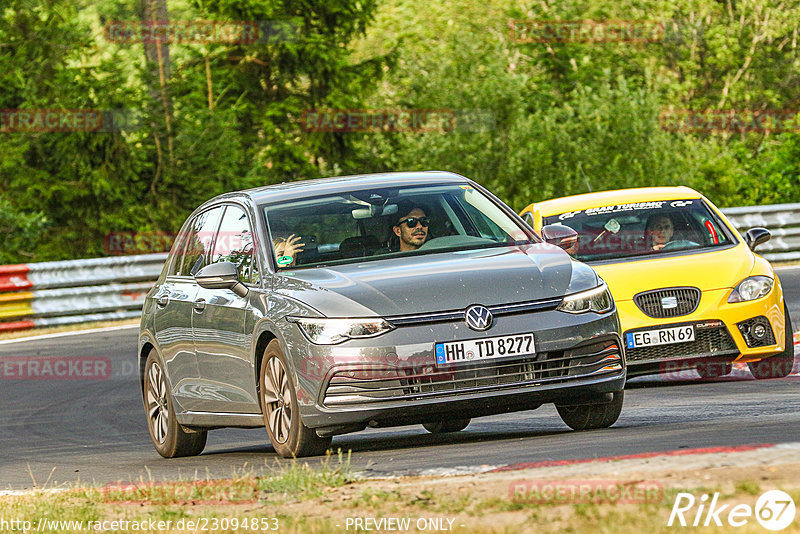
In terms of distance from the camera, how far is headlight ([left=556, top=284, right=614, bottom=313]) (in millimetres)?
7996

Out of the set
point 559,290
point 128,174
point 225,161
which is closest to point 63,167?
point 128,174

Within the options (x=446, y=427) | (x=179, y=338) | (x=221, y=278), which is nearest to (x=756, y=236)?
(x=446, y=427)

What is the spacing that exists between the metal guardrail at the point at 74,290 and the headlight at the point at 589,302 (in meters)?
14.0

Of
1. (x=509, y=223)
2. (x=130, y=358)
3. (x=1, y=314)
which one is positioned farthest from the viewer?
(x=1, y=314)

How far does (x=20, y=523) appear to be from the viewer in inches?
263

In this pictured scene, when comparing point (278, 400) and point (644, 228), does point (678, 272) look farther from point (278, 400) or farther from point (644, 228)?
point (278, 400)

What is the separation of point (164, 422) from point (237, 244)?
1669 millimetres

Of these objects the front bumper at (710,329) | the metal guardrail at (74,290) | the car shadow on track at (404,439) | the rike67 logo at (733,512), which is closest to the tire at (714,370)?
the front bumper at (710,329)

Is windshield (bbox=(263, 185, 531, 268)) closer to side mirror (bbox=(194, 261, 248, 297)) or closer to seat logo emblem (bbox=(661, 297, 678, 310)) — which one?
side mirror (bbox=(194, 261, 248, 297))

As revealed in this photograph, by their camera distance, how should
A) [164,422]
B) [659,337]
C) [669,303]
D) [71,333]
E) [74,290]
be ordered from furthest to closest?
[74,290], [71,333], [669,303], [659,337], [164,422]

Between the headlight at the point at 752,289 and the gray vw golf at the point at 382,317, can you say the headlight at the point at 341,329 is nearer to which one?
the gray vw golf at the point at 382,317

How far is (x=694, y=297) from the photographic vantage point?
450 inches

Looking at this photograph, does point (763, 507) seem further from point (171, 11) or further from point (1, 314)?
point (171, 11)

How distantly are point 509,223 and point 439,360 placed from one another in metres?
1.80
